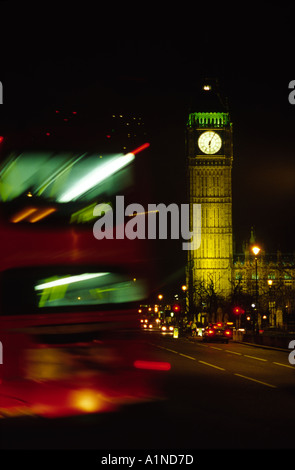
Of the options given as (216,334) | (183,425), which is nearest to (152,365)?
(183,425)

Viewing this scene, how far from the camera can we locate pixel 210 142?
121 m

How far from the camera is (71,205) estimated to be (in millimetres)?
14000

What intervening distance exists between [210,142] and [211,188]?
7.77 meters

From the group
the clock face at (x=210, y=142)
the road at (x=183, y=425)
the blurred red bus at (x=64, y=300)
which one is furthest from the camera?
the clock face at (x=210, y=142)

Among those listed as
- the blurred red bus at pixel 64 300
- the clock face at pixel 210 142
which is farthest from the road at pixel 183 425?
the clock face at pixel 210 142

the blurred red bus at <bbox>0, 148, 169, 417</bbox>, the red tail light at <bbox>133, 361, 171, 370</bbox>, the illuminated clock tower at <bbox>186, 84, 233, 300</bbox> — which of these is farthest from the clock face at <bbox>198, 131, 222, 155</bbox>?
the blurred red bus at <bbox>0, 148, 169, 417</bbox>

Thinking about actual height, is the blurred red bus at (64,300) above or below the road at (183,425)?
above

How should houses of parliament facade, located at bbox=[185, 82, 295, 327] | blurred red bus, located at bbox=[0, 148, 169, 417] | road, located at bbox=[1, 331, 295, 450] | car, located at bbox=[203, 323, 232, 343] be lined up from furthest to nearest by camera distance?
1. houses of parliament facade, located at bbox=[185, 82, 295, 327]
2. car, located at bbox=[203, 323, 232, 343]
3. blurred red bus, located at bbox=[0, 148, 169, 417]
4. road, located at bbox=[1, 331, 295, 450]

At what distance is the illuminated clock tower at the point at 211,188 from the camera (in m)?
120

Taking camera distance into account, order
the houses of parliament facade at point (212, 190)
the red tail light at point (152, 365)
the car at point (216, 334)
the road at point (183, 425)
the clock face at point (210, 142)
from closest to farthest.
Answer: the road at point (183, 425) → the red tail light at point (152, 365) → the car at point (216, 334) → the houses of parliament facade at point (212, 190) → the clock face at point (210, 142)

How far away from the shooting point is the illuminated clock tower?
119875 millimetres

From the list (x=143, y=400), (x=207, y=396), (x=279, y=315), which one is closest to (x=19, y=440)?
(x=143, y=400)

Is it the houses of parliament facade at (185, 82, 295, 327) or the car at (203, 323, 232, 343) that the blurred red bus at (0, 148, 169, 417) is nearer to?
the car at (203, 323, 232, 343)

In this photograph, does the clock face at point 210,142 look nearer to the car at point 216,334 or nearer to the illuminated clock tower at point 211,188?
the illuminated clock tower at point 211,188
